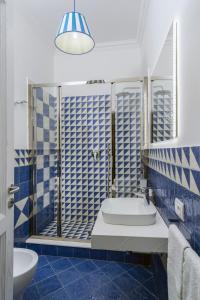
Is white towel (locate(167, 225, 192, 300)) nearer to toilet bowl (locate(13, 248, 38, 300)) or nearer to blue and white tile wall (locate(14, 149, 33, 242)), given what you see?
toilet bowl (locate(13, 248, 38, 300))

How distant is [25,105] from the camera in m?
2.44

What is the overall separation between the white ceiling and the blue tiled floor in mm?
2740

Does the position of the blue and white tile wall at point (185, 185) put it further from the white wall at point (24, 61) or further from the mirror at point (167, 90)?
the white wall at point (24, 61)

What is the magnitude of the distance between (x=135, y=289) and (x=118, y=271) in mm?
279

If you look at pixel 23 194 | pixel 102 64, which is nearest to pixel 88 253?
pixel 23 194

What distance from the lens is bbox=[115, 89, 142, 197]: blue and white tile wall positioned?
261 cm

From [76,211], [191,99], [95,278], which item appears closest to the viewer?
[191,99]

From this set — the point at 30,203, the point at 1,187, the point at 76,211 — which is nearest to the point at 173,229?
the point at 1,187

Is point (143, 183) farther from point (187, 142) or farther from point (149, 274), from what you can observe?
point (187, 142)

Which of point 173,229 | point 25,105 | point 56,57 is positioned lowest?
point 173,229

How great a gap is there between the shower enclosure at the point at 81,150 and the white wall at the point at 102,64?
0.21 metres

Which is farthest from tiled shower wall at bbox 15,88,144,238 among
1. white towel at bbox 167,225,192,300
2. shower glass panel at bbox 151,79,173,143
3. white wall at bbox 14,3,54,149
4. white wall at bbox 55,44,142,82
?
white towel at bbox 167,225,192,300

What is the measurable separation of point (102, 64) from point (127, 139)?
1263mm

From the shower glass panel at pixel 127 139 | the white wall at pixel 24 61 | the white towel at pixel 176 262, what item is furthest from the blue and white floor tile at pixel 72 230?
the white towel at pixel 176 262
